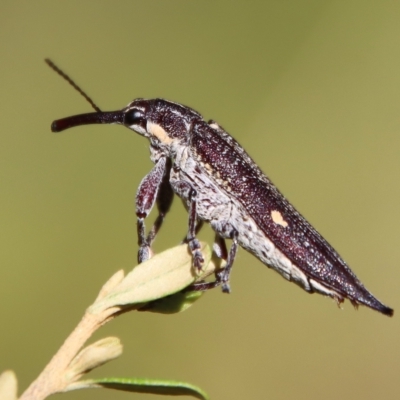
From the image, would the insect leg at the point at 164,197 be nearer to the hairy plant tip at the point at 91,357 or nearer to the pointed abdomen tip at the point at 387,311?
the pointed abdomen tip at the point at 387,311

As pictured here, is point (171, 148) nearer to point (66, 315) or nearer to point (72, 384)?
point (72, 384)

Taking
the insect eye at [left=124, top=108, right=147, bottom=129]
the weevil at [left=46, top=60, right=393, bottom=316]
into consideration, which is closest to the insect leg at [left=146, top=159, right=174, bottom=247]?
the weevil at [left=46, top=60, right=393, bottom=316]

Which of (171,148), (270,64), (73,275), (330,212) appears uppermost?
(270,64)

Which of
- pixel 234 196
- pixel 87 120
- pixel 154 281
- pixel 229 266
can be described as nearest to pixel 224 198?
pixel 234 196

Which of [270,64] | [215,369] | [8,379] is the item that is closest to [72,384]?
[8,379]

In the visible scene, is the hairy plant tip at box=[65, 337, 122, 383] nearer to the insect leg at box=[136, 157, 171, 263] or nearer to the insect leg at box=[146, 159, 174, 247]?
the insect leg at box=[136, 157, 171, 263]

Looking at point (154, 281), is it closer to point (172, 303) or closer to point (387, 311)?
point (172, 303)
